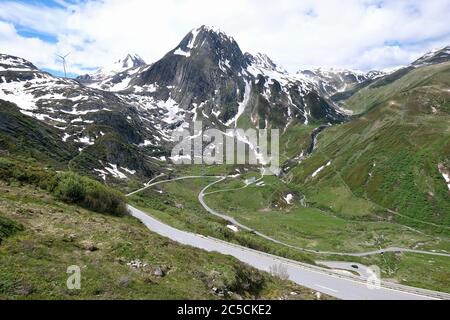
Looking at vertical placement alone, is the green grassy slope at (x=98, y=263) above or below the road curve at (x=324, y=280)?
above

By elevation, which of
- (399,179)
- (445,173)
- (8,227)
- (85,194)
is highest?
(85,194)

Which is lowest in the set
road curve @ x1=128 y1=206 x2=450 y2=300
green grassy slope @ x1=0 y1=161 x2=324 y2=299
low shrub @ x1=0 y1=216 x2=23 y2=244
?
road curve @ x1=128 y1=206 x2=450 y2=300

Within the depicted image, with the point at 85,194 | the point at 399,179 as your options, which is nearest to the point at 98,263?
the point at 85,194

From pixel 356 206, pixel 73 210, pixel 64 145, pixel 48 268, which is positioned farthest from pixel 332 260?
pixel 64 145

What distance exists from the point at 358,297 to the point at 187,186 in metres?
168

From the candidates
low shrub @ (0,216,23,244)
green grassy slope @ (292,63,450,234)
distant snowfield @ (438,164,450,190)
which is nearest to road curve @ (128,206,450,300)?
low shrub @ (0,216,23,244)

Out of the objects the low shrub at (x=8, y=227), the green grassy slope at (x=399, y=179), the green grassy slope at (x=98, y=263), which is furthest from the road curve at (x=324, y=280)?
the green grassy slope at (x=399, y=179)

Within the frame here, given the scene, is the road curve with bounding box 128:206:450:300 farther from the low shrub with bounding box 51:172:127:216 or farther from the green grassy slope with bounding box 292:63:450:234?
the green grassy slope with bounding box 292:63:450:234

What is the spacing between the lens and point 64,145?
165250 millimetres

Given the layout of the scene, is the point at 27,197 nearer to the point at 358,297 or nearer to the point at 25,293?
the point at 25,293

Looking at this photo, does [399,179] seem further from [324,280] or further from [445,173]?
[324,280]

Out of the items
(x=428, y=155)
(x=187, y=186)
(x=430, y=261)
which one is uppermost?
(x=428, y=155)

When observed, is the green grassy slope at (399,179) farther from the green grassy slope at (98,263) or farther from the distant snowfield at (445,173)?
the green grassy slope at (98,263)

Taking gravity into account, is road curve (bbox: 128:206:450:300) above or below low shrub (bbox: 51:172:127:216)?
below
